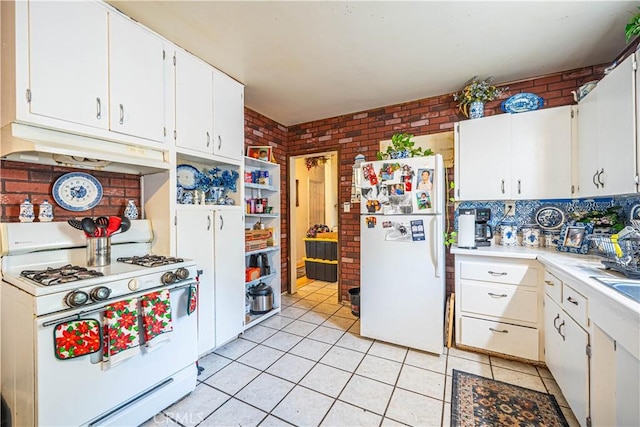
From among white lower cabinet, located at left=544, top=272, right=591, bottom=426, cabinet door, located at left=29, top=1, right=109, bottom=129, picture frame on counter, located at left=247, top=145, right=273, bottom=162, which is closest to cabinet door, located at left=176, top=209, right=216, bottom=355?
cabinet door, located at left=29, top=1, right=109, bottom=129

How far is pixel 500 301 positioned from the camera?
2.13m

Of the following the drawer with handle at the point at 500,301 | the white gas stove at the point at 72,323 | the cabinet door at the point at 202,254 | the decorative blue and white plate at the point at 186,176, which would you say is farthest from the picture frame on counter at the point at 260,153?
the drawer with handle at the point at 500,301

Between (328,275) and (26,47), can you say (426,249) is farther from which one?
(26,47)

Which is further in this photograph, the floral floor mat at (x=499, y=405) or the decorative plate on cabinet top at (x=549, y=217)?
the decorative plate on cabinet top at (x=549, y=217)

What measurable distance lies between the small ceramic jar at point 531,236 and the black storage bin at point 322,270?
8.75ft

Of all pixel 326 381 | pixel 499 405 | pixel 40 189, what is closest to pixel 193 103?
pixel 40 189

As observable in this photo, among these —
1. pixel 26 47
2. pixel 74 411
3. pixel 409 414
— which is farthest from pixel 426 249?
pixel 26 47

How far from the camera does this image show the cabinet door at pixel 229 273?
2287mm

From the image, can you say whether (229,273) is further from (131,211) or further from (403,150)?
(403,150)

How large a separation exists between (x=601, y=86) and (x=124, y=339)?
3.45m

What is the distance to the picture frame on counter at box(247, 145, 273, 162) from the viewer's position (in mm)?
3047

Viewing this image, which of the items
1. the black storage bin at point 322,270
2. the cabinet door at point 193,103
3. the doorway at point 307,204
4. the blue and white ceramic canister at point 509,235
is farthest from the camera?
the black storage bin at point 322,270

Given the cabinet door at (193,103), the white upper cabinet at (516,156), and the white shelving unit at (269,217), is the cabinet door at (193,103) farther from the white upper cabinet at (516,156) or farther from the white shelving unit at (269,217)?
the white upper cabinet at (516,156)

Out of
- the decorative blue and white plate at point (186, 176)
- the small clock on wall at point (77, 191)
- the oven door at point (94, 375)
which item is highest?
the decorative blue and white plate at point (186, 176)
